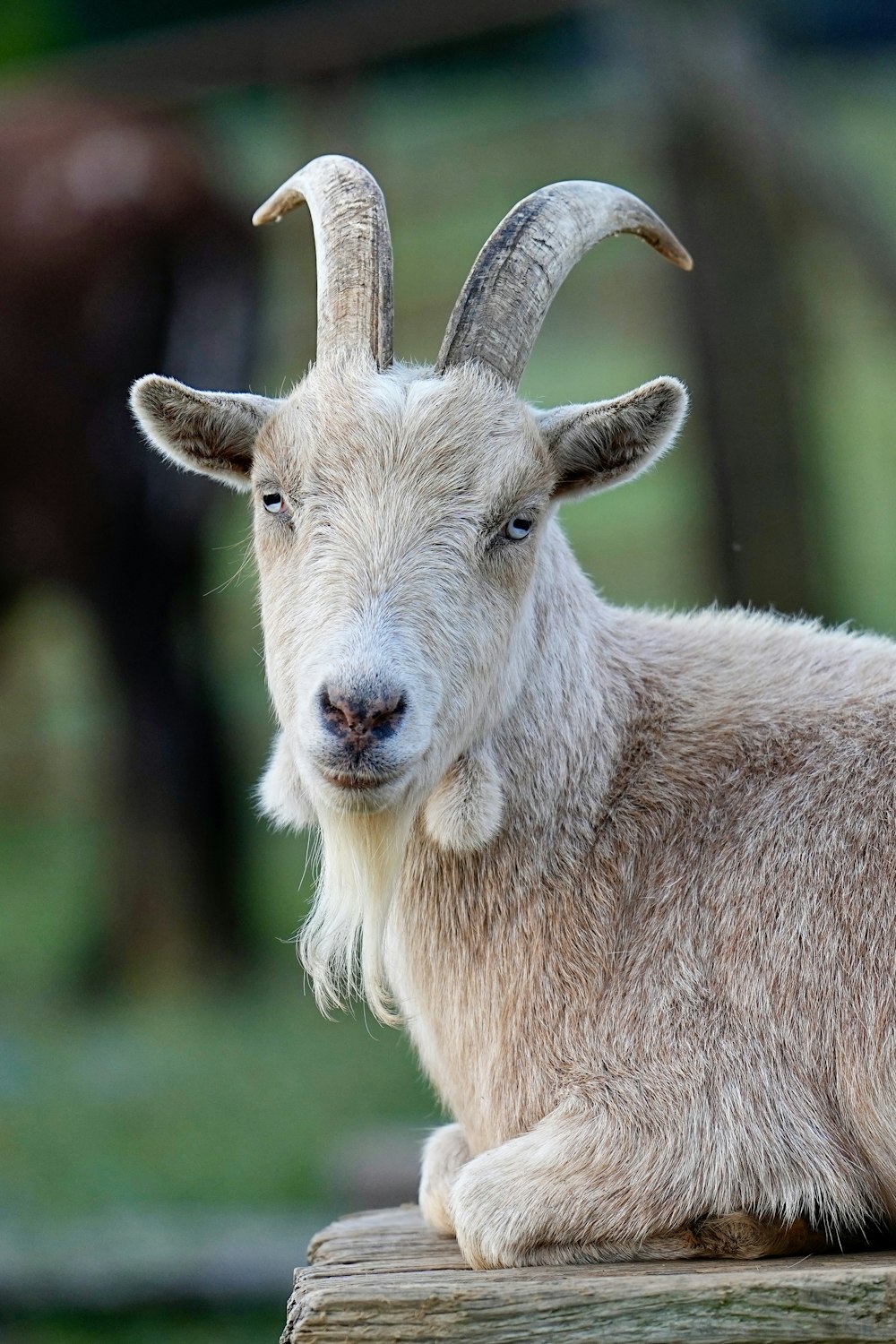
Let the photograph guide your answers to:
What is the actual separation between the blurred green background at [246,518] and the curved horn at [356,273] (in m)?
0.75

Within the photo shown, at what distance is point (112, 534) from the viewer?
33.4 feet

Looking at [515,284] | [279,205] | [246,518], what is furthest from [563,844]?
[246,518]

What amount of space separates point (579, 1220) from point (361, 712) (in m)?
1.04

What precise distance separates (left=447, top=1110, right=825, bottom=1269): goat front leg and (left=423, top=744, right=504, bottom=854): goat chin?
0.63 m

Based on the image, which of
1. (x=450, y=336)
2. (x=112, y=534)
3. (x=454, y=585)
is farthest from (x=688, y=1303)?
(x=112, y=534)

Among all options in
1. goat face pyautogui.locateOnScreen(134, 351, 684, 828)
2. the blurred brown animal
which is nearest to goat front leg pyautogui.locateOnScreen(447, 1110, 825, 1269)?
goat face pyautogui.locateOnScreen(134, 351, 684, 828)

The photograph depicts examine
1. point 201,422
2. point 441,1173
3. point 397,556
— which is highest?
point 201,422

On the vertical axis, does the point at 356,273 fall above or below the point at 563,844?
above

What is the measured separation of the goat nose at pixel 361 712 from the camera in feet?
10.2

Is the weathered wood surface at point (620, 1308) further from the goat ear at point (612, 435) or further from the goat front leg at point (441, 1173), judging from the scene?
the goat ear at point (612, 435)

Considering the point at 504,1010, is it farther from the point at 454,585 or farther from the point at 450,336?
the point at 450,336

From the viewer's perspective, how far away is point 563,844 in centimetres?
372

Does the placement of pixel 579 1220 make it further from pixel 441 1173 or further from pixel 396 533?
pixel 396 533

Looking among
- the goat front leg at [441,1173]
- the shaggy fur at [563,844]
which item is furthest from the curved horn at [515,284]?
the goat front leg at [441,1173]
